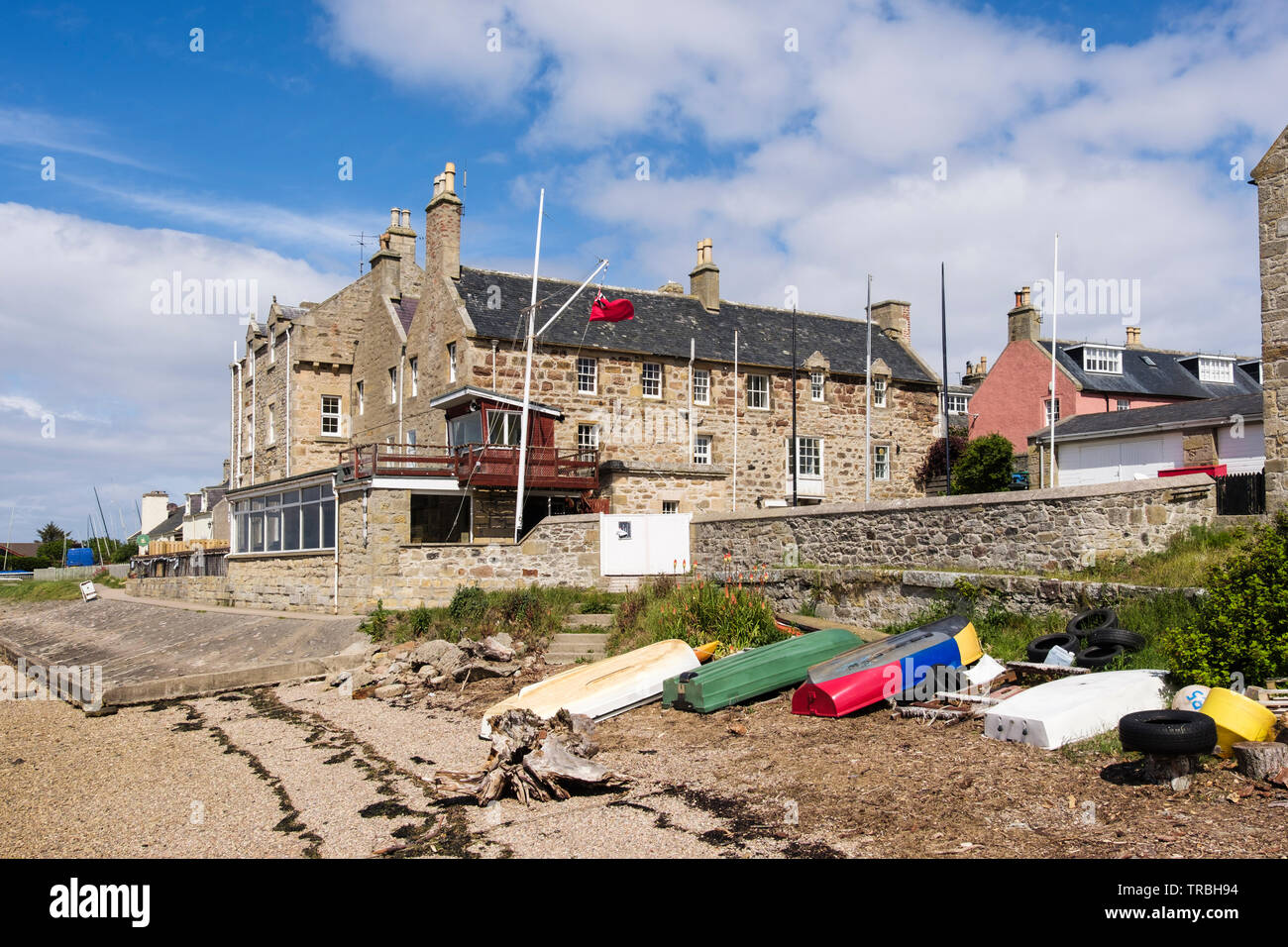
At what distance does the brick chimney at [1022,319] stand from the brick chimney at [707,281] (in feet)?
49.6

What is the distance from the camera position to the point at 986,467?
3341 cm

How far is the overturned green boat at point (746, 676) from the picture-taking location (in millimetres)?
12359

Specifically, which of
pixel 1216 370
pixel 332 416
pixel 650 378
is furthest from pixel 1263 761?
pixel 1216 370

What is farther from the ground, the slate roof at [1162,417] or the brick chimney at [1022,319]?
the brick chimney at [1022,319]

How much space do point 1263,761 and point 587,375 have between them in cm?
2401

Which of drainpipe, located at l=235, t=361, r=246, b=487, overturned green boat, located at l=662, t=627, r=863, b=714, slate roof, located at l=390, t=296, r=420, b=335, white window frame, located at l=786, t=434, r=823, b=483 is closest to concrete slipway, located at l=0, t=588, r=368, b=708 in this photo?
drainpipe, located at l=235, t=361, r=246, b=487

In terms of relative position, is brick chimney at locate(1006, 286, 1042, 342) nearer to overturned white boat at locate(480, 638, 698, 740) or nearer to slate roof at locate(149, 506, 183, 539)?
overturned white boat at locate(480, 638, 698, 740)

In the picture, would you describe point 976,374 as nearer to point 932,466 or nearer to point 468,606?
point 932,466

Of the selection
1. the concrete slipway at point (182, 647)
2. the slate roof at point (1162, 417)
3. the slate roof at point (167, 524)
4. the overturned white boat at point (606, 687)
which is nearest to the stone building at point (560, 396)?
the concrete slipway at point (182, 647)

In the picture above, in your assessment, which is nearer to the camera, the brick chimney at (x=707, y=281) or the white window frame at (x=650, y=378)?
the white window frame at (x=650, y=378)

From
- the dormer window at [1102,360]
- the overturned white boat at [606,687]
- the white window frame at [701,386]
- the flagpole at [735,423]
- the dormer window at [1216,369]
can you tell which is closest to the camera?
the overturned white boat at [606,687]

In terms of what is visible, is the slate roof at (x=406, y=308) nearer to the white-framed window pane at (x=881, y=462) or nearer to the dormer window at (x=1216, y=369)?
the white-framed window pane at (x=881, y=462)

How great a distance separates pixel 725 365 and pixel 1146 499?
65.6ft

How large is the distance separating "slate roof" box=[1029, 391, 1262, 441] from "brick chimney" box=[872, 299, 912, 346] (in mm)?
6995
